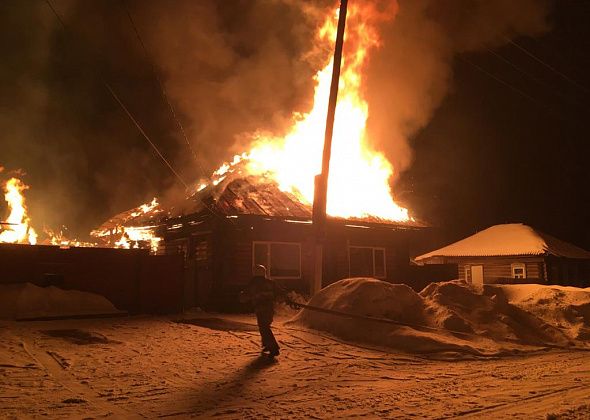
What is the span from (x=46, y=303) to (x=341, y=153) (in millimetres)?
13182

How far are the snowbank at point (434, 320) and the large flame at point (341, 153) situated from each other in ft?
25.1

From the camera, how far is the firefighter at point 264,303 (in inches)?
305

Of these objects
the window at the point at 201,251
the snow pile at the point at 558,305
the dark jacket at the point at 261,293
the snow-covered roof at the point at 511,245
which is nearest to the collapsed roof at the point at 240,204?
the window at the point at 201,251

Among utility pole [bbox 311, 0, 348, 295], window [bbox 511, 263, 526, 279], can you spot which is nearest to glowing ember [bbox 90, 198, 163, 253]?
utility pole [bbox 311, 0, 348, 295]

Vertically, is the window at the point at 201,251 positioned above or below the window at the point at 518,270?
above

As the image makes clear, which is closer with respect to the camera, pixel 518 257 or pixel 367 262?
pixel 367 262

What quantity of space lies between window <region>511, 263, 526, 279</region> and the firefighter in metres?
28.3

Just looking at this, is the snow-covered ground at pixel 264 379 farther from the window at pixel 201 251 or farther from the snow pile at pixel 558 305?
the window at pixel 201 251

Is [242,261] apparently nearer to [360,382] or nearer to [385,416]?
[360,382]

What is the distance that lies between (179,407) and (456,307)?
733cm

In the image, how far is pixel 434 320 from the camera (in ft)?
32.3

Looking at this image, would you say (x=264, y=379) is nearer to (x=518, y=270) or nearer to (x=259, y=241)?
(x=259, y=241)

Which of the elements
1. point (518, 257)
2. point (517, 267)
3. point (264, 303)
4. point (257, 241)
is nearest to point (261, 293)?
point (264, 303)

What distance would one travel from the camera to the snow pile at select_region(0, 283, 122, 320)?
11602 millimetres
